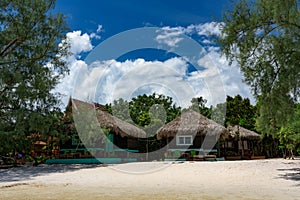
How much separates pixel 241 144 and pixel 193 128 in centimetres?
390

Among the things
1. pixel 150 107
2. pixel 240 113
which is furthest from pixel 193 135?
pixel 150 107

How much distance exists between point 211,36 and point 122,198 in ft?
21.7

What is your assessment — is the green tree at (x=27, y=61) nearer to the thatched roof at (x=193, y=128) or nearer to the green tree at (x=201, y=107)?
the thatched roof at (x=193, y=128)

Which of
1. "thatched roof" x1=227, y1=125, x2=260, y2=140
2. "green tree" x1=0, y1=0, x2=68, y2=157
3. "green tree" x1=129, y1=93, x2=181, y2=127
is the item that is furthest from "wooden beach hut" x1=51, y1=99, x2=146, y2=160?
"thatched roof" x1=227, y1=125, x2=260, y2=140

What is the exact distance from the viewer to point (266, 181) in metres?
8.19

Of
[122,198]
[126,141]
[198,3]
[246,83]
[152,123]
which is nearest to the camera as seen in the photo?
[122,198]

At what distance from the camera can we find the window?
Answer: 61.2ft

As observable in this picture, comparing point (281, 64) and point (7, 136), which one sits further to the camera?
point (7, 136)

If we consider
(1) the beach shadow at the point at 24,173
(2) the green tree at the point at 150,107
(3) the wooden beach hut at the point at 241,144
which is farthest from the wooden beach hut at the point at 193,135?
(1) the beach shadow at the point at 24,173

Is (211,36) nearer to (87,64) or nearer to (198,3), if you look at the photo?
(198,3)

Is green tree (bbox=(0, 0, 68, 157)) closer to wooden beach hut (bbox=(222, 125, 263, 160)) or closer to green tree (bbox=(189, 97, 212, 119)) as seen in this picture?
wooden beach hut (bbox=(222, 125, 263, 160))

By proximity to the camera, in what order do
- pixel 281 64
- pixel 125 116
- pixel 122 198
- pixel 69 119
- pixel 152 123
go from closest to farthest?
1. pixel 122 198
2. pixel 281 64
3. pixel 69 119
4. pixel 152 123
5. pixel 125 116

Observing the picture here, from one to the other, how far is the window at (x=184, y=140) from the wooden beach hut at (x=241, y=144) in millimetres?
2555

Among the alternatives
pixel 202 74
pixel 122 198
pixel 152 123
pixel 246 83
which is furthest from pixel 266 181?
pixel 152 123
